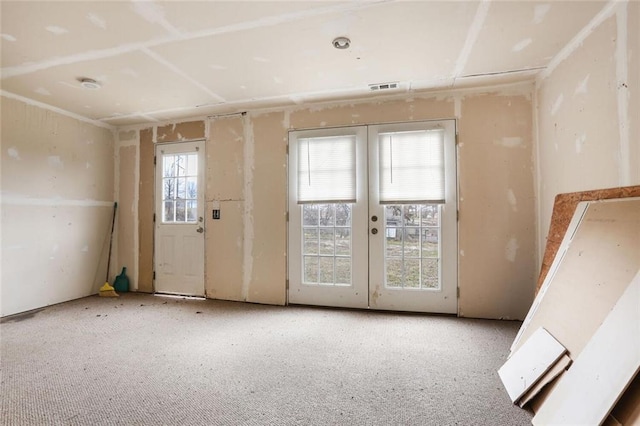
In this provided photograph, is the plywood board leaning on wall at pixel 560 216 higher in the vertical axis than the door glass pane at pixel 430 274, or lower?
higher

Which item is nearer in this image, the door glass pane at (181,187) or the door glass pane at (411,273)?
the door glass pane at (411,273)

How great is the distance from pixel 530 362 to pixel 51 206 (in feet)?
17.1

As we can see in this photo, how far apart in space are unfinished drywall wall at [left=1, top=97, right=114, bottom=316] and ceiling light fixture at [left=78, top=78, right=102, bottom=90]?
105 centimetres

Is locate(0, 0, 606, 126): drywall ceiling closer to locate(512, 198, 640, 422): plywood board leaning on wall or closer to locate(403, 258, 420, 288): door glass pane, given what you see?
locate(512, 198, 640, 422): plywood board leaning on wall

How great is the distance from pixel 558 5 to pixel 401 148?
1687 millimetres

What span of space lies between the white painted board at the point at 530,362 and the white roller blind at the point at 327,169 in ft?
6.85

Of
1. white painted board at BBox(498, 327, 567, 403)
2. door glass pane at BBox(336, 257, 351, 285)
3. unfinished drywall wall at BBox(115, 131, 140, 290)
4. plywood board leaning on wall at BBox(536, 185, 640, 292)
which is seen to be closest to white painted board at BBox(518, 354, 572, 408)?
white painted board at BBox(498, 327, 567, 403)

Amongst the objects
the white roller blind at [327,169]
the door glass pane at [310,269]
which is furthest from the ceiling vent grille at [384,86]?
the door glass pane at [310,269]

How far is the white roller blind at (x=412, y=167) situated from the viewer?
3240 millimetres

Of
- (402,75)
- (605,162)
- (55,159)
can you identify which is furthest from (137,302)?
(605,162)

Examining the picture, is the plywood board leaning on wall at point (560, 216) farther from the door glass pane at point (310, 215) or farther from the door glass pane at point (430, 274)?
the door glass pane at point (310, 215)

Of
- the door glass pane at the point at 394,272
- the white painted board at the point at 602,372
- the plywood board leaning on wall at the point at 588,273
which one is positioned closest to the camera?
the white painted board at the point at 602,372

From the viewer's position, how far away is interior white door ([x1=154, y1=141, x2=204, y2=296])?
399 centimetres

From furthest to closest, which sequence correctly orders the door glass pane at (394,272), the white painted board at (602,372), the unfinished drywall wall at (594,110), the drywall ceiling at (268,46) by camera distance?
the door glass pane at (394,272) → the drywall ceiling at (268,46) → the unfinished drywall wall at (594,110) → the white painted board at (602,372)
